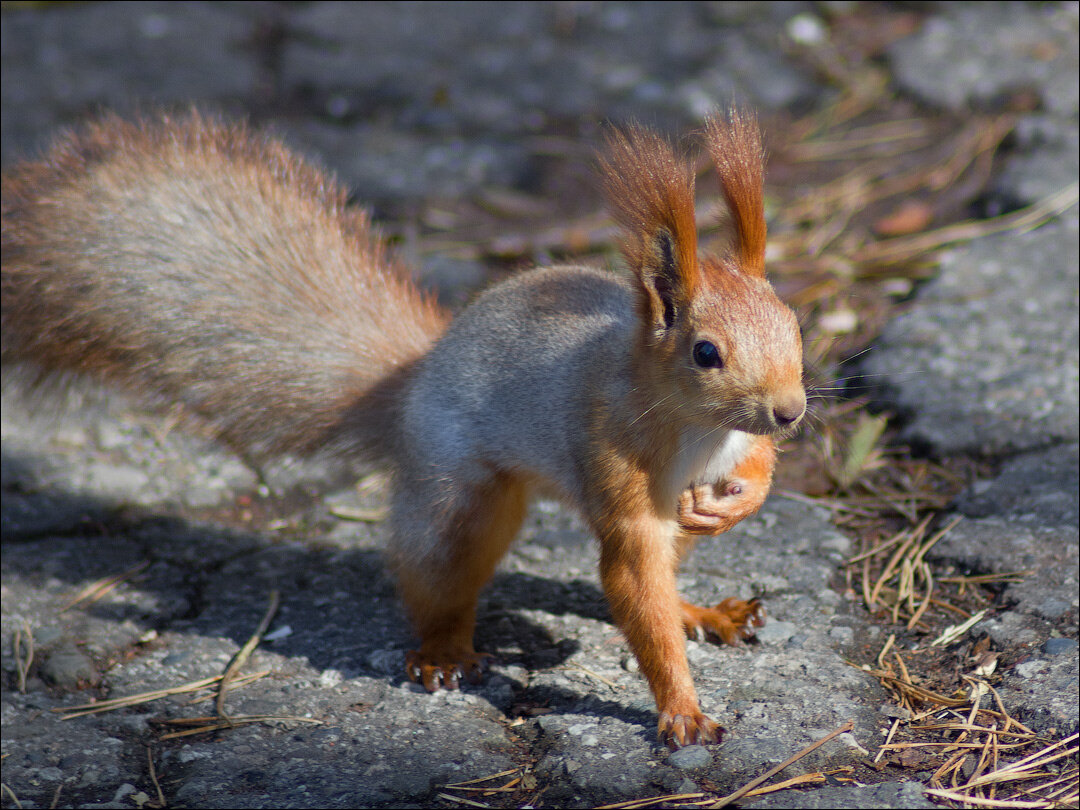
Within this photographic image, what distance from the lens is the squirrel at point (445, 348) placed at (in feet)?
5.57

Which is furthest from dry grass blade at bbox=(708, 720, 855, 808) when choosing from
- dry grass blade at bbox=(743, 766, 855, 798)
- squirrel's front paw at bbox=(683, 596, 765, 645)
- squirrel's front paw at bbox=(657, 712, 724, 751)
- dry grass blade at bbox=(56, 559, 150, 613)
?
dry grass blade at bbox=(56, 559, 150, 613)

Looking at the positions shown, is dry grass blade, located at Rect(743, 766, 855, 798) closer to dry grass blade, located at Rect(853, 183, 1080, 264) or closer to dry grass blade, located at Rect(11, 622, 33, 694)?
dry grass blade, located at Rect(11, 622, 33, 694)

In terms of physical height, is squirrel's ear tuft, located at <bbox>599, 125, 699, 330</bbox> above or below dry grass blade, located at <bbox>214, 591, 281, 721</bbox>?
above

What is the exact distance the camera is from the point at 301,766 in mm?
1765

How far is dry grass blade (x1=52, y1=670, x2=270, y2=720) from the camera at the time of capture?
1.97 meters

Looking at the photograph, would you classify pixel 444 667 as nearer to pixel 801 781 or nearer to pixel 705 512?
pixel 705 512

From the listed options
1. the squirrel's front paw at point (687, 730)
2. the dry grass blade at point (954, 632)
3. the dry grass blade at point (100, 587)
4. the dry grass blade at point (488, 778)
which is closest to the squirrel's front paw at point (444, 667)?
the dry grass blade at point (488, 778)

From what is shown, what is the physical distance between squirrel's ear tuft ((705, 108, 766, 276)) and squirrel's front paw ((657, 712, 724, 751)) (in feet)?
2.40

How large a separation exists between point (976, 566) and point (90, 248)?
1.92 metres

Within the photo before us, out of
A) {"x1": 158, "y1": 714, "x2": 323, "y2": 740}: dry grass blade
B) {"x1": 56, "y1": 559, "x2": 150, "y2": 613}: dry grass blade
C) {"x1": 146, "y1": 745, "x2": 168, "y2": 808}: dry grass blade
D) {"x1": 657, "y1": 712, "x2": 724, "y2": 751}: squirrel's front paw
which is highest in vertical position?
{"x1": 657, "y1": 712, "x2": 724, "y2": 751}: squirrel's front paw

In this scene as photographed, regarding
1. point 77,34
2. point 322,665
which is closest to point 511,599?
point 322,665

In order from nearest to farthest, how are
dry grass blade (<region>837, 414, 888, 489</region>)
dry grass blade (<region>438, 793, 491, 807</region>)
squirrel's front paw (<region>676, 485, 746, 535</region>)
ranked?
dry grass blade (<region>438, 793, 491, 807</region>) < squirrel's front paw (<region>676, 485, 746, 535</region>) < dry grass blade (<region>837, 414, 888, 489</region>)

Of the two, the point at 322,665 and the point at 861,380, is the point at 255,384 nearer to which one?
the point at 322,665

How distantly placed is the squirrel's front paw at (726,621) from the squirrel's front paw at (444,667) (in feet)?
1.34
